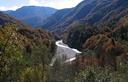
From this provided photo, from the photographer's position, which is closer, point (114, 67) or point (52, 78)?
point (52, 78)

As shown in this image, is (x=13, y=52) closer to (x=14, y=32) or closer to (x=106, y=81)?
(x=14, y=32)

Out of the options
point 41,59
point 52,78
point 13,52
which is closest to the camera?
point 13,52

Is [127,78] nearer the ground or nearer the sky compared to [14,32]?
nearer the ground

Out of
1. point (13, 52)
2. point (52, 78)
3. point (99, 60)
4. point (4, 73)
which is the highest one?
point (13, 52)

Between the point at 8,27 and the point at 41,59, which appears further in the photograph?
the point at 41,59

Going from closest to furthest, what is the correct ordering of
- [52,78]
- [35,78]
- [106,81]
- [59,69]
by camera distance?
[106,81] < [35,78] < [52,78] < [59,69]

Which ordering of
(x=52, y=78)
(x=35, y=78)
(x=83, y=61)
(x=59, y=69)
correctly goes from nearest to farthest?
1. (x=35, y=78)
2. (x=52, y=78)
3. (x=59, y=69)
4. (x=83, y=61)

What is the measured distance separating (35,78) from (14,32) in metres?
63.9

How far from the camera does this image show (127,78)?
8769cm

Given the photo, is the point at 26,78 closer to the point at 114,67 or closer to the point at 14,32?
the point at 14,32

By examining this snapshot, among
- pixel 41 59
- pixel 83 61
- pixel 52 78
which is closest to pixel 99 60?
pixel 83 61

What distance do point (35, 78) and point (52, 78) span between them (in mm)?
22962

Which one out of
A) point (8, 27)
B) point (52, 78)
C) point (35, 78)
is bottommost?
point (52, 78)

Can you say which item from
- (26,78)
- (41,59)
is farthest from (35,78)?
(41,59)
